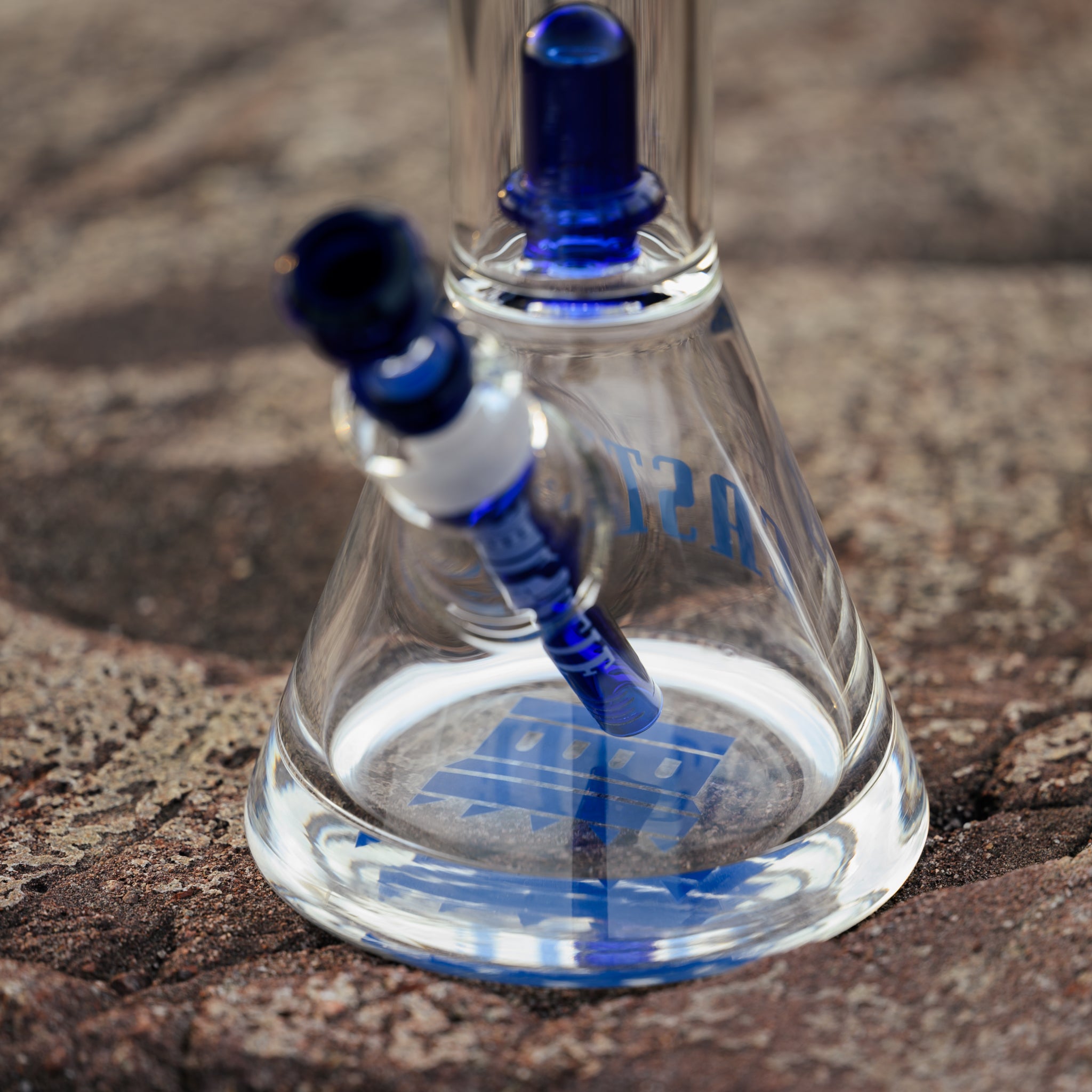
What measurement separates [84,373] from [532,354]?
2.27ft

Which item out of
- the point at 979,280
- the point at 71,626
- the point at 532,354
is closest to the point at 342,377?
the point at 532,354

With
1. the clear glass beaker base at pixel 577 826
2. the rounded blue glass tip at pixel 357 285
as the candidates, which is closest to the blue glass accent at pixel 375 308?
the rounded blue glass tip at pixel 357 285

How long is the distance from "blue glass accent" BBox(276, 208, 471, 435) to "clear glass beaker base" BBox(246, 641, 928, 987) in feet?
0.64

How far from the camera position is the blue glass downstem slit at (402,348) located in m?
0.35

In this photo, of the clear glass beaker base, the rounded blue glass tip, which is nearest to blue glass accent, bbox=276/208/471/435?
the rounded blue glass tip

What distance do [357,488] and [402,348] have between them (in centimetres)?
59

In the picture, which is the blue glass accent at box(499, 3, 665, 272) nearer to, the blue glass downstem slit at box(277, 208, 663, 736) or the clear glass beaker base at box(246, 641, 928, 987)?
the blue glass downstem slit at box(277, 208, 663, 736)

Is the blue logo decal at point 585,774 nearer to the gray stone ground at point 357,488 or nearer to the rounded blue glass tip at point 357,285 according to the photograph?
the gray stone ground at point 357,488

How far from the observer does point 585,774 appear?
0.53 meters

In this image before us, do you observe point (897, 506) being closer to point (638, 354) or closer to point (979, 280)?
point (979, 280)

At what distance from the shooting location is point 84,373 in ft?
3.53

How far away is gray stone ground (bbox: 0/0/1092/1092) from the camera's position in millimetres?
457

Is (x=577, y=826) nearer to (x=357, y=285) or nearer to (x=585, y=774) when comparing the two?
(x=585, y=774)

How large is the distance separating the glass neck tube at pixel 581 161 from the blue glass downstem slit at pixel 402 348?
0.28ft
